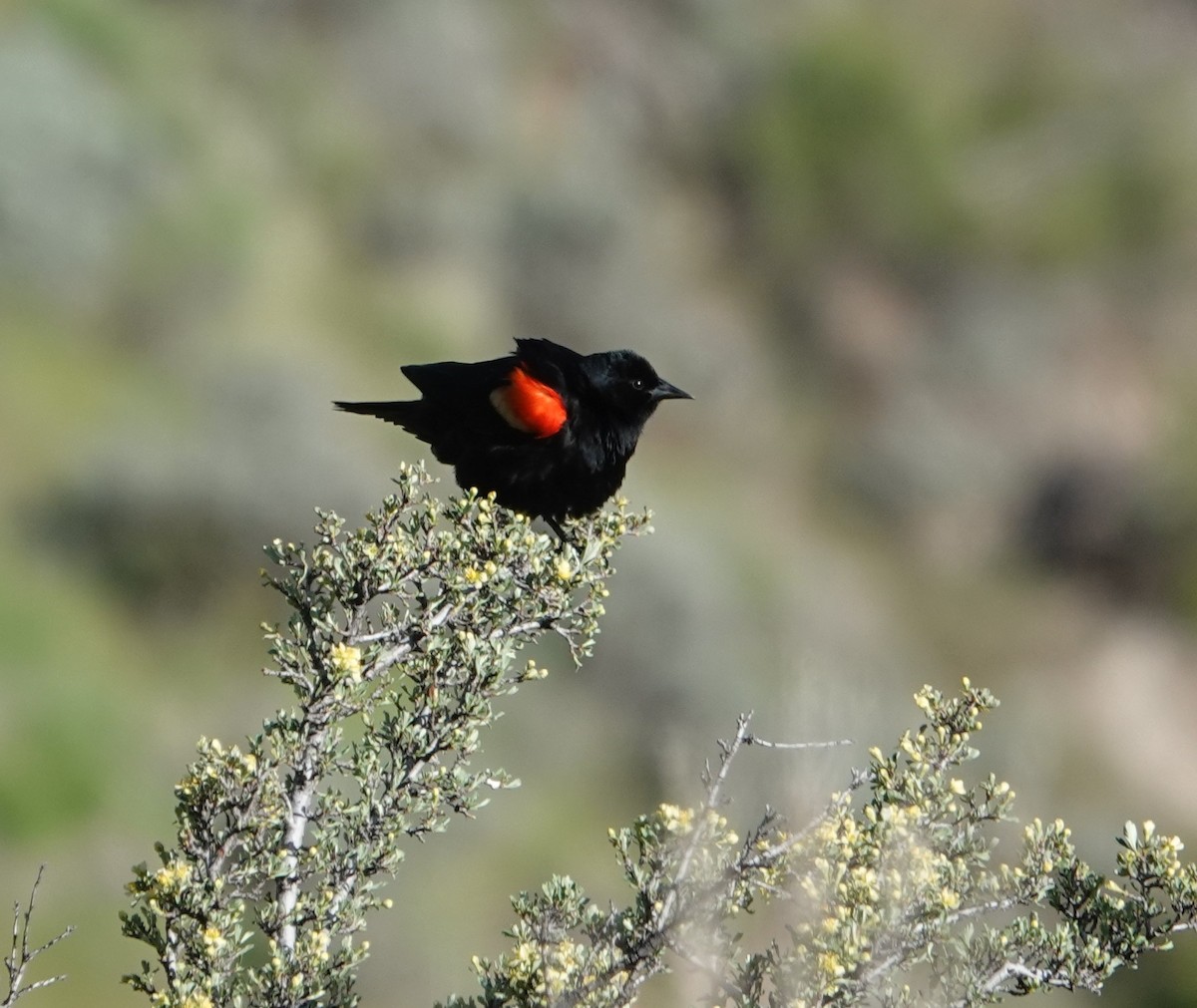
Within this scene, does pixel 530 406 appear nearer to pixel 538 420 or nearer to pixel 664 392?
pixel 538 420

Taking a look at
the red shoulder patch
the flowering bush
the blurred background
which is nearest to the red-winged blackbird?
the red shoulder patch

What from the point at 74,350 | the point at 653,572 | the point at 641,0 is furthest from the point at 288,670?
the point at 641,0

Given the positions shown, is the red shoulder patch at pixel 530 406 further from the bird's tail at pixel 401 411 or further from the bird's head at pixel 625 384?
the bird's tail at pixel 401 411

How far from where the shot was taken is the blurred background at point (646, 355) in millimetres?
10477

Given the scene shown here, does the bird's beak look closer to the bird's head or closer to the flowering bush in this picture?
the bird's head

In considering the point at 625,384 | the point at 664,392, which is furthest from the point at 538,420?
the point at 664,392

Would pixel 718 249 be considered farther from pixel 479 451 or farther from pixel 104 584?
pixel 479 451

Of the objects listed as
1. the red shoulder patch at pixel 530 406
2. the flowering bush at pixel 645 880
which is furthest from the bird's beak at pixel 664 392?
the flowering bush at pixel 645 880

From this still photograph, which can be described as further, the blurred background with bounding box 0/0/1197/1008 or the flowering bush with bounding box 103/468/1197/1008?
the blurred background with bounding box 0/0/1197/1008

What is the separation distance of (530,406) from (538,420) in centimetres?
6

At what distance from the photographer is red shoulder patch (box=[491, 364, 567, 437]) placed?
4.40 metres

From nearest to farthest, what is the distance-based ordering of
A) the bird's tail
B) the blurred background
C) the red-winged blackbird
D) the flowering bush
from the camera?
1. the flowering bush
2. the red-winged blackbird
3. the bird's tail
4. the blurred background

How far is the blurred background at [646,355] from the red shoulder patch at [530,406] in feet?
4.31

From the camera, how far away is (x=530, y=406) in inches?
174
